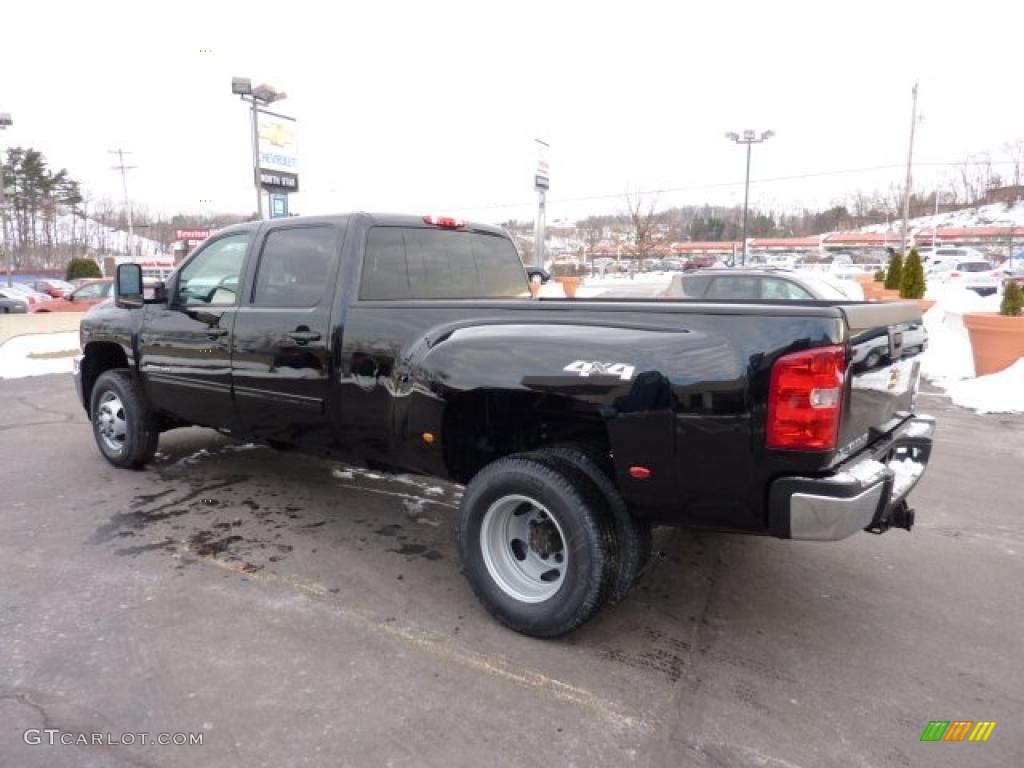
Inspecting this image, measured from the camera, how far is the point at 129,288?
16.9ft

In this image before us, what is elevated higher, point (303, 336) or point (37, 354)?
point (303, 336)

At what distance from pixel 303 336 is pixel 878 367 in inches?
116

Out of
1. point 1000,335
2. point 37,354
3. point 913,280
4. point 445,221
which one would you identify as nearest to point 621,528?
point 445,221

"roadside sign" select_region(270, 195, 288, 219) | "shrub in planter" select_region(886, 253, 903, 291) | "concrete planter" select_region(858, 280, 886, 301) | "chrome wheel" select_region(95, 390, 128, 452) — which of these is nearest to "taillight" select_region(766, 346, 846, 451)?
"chrome wheel" select_region(95, 390, 128, 452)

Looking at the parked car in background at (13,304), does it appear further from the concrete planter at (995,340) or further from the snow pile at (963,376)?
the concrete planter at (995,340)

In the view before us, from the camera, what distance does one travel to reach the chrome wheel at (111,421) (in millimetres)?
5625

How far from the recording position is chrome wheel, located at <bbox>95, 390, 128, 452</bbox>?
5625mm

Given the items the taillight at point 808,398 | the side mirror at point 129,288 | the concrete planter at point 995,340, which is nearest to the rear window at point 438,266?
the side mirror at point 129,288

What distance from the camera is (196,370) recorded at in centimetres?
488

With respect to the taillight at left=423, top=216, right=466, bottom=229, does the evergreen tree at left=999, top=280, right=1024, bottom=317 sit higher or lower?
lower

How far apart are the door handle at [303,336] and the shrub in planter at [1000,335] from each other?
915 centimetres

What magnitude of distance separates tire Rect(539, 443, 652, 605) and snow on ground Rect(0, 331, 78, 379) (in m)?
11.2

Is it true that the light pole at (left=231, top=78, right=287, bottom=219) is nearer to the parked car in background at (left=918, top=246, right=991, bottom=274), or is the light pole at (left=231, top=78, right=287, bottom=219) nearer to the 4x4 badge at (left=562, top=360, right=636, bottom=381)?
the 4x4 badge at (left=562, top=360, right=636, bottom=381)

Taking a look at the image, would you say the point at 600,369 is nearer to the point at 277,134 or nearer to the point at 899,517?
the point at 899,517
